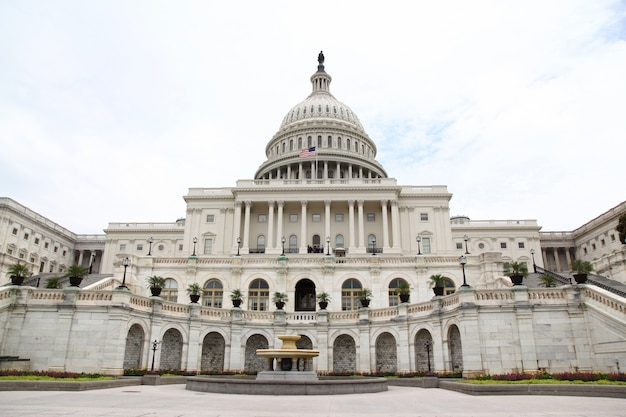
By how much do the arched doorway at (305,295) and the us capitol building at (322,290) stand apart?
18 centimetres

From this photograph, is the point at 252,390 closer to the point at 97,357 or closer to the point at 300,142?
the point at 97,357

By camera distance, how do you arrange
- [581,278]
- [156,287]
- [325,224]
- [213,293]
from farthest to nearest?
[325,224], [213,293], [156,287], [581,278]

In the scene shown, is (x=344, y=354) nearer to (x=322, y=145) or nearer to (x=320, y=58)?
(x=322, y=145)

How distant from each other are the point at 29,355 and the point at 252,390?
17.8 meters

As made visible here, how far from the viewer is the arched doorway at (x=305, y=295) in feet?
178

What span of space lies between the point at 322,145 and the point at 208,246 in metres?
43.9

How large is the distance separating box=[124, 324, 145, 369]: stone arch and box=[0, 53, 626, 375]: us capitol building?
→ 14 centimetres

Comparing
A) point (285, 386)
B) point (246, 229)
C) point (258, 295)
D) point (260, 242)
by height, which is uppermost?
point (246, 229)

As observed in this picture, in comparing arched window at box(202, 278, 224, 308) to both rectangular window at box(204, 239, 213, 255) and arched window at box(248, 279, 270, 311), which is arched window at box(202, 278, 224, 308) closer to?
arched window at box(248, 279, 270, 311)

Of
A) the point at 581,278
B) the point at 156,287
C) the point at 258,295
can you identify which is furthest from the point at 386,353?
the point at 156,287

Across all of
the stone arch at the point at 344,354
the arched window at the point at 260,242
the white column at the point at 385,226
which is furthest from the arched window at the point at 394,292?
the arched window at the point at 260,242

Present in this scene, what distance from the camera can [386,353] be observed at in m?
39.8

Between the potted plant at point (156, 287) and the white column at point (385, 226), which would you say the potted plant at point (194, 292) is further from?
the white column at point (385, 226)

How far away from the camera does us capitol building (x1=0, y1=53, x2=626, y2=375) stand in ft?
100
